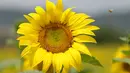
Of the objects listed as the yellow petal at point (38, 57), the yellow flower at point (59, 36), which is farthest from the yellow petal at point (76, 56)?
the yellow petal at point (38, 57)

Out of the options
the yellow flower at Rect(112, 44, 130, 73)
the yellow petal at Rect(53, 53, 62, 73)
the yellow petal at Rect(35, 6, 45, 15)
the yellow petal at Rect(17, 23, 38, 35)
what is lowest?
the yellow flower at Rect(112, 44, 130, 73)

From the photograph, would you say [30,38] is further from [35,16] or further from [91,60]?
[91,60]

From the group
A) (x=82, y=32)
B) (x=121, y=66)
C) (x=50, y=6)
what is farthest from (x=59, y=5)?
(x=121, y=66)

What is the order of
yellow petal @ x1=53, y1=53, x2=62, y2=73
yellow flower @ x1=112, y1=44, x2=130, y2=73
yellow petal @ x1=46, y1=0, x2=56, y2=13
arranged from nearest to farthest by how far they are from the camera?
yellow petal @ x1=53, y1=53, x2=62, y2=73, yellow petal @ x1=46, y1=0, x2=56, y2=13, yellow flower @ x1=112, y1=44, x2=130, y2=73

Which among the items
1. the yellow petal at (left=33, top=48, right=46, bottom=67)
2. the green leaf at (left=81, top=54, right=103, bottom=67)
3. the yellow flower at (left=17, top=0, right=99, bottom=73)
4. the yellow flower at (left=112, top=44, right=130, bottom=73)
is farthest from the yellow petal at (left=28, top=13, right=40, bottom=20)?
the yellow flower at (left=112, top=44, right=130, bottom=73)

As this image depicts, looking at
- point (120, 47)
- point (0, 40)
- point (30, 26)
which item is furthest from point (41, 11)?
point (0, 40)

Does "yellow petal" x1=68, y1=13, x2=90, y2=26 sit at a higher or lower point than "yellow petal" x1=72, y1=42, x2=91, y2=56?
higher

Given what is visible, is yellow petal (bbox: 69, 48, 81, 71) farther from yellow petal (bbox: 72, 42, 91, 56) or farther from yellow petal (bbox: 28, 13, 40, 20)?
yellow petal (bbox: 28, 13, 40, 20)

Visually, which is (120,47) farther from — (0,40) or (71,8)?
(0,40)
